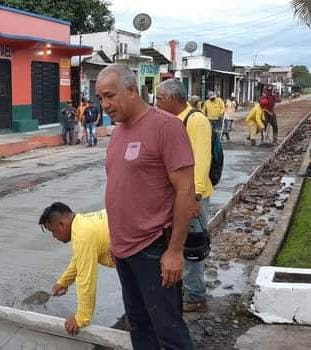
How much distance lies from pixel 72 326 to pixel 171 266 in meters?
1.27

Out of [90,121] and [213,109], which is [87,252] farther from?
[90,121]

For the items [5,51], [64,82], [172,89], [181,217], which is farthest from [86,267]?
[64,82]

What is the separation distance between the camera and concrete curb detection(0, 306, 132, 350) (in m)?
4.15

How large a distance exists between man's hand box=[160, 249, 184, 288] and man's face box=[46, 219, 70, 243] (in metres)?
0.95

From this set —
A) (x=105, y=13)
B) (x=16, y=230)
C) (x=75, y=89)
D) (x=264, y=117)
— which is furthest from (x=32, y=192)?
(x=105, y=13)

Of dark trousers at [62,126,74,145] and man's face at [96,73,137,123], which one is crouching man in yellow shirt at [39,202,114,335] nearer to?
man's face at [96,73,137,123]

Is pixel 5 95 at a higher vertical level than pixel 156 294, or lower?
higher

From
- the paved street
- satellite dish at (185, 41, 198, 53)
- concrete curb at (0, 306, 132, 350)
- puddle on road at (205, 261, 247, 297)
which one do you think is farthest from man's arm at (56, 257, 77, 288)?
satellite dish at (185, 41, 198, 53)

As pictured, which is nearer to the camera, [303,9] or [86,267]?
[86,267]

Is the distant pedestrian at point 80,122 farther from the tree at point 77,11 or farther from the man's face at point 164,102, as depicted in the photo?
the man's face at point 164,102

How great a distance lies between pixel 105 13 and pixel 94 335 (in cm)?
3374

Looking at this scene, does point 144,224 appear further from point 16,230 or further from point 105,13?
point 105,13

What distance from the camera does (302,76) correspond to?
135 metres

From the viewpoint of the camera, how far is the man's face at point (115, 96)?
3.08m
